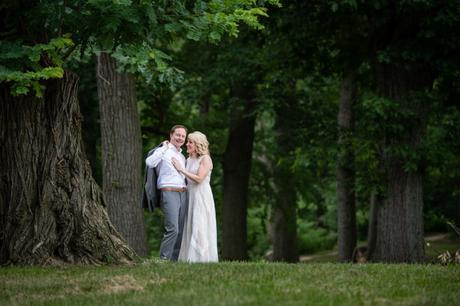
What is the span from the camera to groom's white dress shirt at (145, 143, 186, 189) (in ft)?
41.9

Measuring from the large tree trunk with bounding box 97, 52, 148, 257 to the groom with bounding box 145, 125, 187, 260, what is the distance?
2.74 meters

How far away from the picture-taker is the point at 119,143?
50.9 ft

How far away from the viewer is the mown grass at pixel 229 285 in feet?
26.6

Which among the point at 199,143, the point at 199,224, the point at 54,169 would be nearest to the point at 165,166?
the point at 199,143

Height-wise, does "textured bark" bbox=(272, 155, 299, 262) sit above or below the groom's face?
below

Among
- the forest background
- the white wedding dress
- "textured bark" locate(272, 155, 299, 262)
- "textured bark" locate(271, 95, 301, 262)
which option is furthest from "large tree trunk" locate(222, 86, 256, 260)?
the white wedding dress

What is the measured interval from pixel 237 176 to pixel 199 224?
1077cm

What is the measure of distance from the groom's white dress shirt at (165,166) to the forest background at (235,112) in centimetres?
132

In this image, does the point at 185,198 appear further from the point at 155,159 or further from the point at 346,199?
the point at 346,199

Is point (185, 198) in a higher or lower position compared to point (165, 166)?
lower

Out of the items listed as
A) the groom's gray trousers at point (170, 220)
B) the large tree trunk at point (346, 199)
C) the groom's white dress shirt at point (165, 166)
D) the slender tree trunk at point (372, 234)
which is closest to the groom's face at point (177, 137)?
the groom's white dress shirt at point (165, 166)

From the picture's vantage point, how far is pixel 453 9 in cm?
1552

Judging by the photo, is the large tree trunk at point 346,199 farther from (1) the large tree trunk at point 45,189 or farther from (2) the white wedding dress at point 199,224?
(1) the large tree trunk at point 45,189

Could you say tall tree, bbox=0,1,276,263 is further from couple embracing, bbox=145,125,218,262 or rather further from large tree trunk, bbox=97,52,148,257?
large tree trunk, bbox=97,52,148,257
